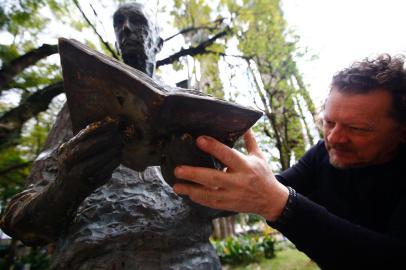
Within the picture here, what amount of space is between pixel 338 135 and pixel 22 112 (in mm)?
5471

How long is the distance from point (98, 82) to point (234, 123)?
1.41 feet

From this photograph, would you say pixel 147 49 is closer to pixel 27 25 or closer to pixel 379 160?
pixel 379 160

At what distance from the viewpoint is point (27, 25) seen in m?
4.46

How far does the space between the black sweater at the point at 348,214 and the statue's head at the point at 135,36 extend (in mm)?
1195

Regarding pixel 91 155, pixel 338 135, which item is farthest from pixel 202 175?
pixel 338 135

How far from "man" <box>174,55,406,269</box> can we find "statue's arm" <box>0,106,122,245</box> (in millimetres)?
257

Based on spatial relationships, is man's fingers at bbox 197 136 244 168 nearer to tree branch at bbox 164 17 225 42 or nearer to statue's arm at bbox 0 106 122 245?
statue's arm at bbox 0 106 122 245

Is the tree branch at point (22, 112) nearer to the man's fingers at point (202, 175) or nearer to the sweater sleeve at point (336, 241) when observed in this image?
the man's fingers at point (202, 175)

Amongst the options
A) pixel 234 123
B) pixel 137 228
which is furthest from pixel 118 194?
pixel 234 123

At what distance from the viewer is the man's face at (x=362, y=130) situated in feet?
4.87

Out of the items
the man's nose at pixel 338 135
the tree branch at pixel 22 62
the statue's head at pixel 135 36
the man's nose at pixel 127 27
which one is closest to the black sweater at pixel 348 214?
the man's nose at pixel 338 135

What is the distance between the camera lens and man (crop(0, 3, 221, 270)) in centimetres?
95

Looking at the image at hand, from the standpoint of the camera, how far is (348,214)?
1.59 metres

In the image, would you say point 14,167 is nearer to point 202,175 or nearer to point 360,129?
point 202,175
